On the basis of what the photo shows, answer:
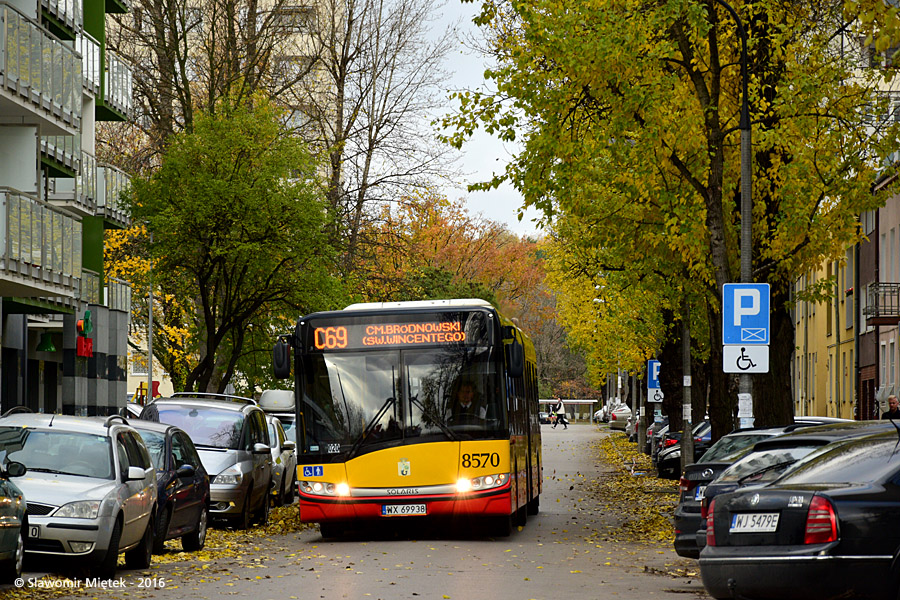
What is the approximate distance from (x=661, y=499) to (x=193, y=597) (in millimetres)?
17949

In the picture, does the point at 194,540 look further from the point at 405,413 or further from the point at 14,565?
the point at 14,565

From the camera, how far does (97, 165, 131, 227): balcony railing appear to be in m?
42.6

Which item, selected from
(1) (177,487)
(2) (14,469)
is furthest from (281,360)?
(2) (14,469)

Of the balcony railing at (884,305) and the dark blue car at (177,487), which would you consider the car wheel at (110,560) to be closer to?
the dark blue car at (177,487)

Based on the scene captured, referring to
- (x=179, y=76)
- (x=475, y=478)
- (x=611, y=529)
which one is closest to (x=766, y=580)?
(x=475, y=478)

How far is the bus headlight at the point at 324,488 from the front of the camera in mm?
19625

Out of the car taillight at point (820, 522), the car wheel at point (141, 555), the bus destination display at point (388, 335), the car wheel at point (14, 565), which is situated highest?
the bus destination display at point (388, 335)

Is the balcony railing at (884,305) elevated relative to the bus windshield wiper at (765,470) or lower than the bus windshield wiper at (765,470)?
elevated

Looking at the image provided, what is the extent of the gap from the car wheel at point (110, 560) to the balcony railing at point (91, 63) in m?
28.4

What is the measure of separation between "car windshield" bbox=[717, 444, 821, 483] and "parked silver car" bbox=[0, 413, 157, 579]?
5722 millimetres

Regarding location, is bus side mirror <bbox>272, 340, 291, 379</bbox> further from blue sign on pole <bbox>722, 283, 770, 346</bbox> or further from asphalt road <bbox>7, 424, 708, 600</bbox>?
blue sign on pole <bbox>722, 283, 770, 346</bbox>

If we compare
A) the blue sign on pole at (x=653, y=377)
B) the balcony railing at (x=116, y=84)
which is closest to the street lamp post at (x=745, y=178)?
the blue sign on pole at (x=653, y=377)

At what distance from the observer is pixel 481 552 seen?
59.3ft

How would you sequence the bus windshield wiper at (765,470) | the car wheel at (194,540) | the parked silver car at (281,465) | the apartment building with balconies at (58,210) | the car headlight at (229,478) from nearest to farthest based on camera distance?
1. the bus windshield wiper at (765,470)
2. the car wheel at (194,540)
3. the car headlight at (229,478)
4. the parked silver car at (281,465)
5. the apartment building with balconies at (58,210)
